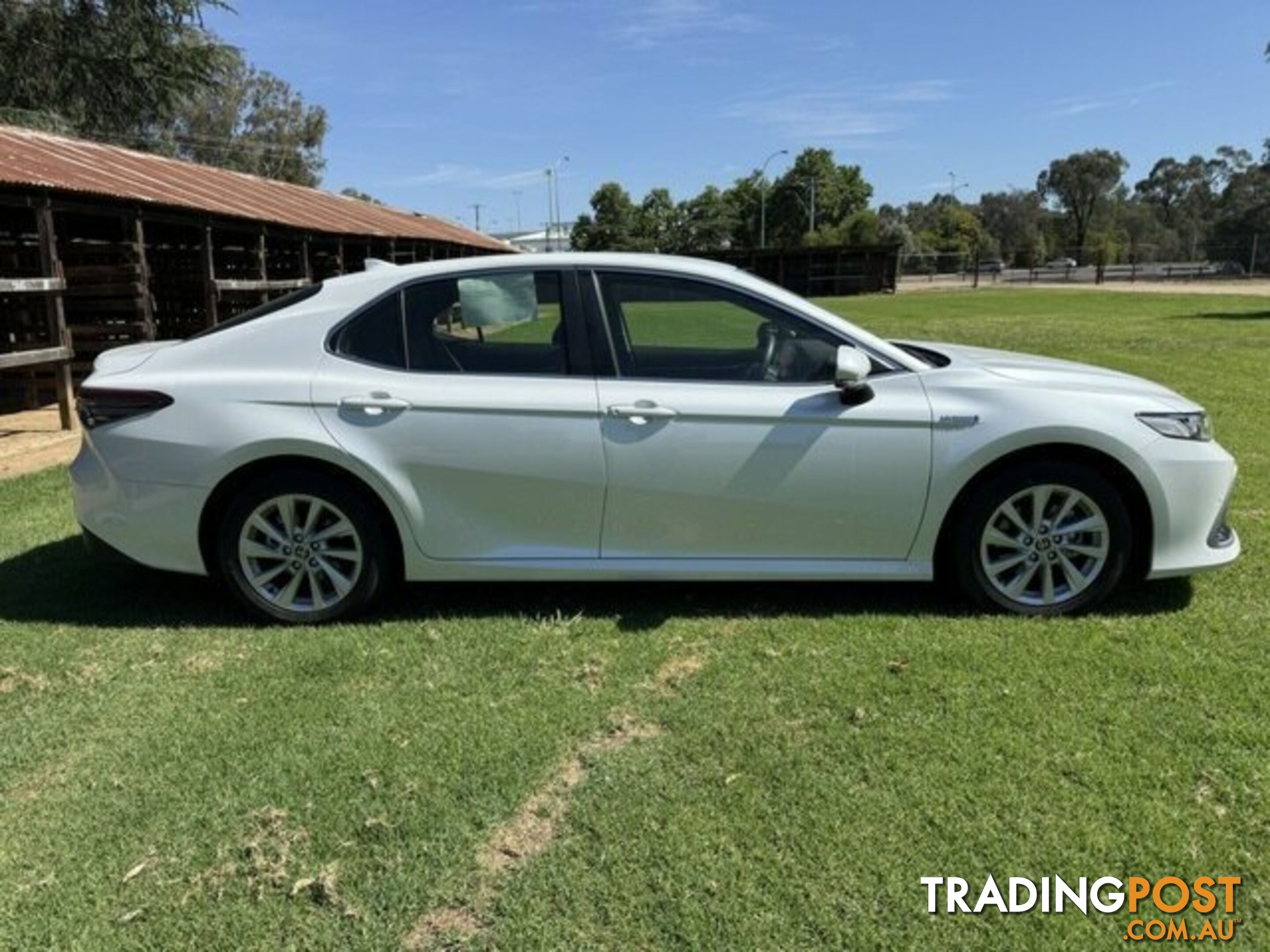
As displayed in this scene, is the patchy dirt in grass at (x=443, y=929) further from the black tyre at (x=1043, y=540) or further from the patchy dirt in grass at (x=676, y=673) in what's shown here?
the black tyre at (x=1043, y=540)

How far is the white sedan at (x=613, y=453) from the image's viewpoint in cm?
415

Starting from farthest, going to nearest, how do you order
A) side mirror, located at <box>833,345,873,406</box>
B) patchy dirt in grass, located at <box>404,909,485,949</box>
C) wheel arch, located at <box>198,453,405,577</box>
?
wheel arch, located at <box>198,453,405,577</box>, side mirror, located at <box>833,345,873,406</box>, patchy dirt in grass, located at <box>404,909,485,949</box>

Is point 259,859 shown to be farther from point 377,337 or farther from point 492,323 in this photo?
point 492,323

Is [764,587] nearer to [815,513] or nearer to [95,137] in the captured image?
[815,513]

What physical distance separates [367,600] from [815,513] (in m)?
2.00

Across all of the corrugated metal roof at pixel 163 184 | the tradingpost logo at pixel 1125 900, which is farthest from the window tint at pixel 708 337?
the corrugated metal roof at pixel 163 184

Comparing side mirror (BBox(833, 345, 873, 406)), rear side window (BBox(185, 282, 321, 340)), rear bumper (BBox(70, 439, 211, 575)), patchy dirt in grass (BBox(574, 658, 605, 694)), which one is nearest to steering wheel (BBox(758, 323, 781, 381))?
side mirror (BBox(833, 345, 873, 406))

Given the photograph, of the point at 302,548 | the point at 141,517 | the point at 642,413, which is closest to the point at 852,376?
the point at 642,413

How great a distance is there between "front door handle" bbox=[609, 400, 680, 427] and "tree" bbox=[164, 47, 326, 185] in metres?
61.8

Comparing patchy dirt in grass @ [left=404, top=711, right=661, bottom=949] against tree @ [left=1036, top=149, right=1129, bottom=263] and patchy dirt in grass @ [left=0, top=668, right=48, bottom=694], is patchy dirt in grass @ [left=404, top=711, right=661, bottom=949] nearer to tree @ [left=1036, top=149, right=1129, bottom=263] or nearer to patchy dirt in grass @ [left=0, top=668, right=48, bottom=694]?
patchy dirt in grass @ [left=0, top=668, right=48, bottom=694]

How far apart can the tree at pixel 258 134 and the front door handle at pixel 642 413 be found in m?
61.8

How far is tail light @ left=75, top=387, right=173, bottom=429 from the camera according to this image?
4277mm

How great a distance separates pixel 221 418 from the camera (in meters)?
4.22

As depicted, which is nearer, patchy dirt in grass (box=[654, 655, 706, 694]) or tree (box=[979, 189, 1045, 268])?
patchy dirt in grass (box=[654, 655, 706, 694])
